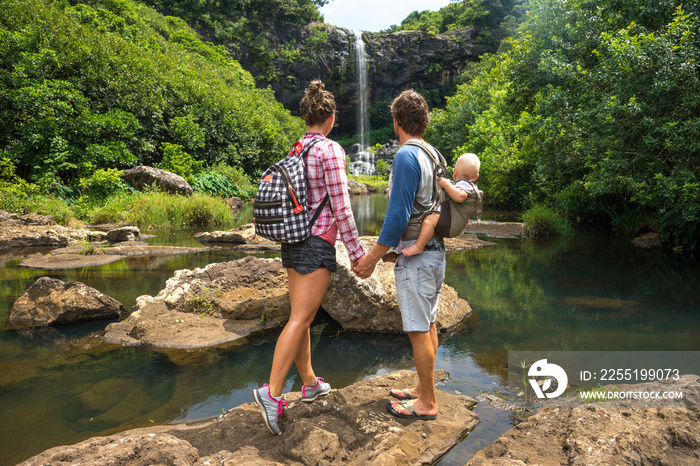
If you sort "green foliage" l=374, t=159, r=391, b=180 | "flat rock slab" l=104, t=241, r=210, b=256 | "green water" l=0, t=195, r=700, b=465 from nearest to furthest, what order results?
"green water" l=0, t=195, r=700, b=465, "flat rock slab" l=104, t=241, r=210, b=256, "green foliage" l=374, t=159, r=391, b=180

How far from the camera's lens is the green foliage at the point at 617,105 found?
306 inches

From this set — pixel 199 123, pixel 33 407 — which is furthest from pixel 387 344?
pixel 199 123

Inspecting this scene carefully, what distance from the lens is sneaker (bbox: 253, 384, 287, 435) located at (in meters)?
2.59

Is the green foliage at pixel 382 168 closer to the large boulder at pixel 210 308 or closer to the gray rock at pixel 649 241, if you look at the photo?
the gray rock at pixel 649 241

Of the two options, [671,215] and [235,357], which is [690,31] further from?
[235,357]

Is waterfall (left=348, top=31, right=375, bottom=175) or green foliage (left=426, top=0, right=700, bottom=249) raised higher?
waterfall (left=348, top=31, right=375, bottom=175)

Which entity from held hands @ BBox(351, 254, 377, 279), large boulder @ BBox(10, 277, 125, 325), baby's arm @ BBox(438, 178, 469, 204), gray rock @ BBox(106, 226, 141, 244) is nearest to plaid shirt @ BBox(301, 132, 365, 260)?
held hands @ BBox(351, 254, 377, 279)

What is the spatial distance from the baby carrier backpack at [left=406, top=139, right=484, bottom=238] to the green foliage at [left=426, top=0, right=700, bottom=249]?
274 inches

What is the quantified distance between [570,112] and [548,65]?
5.53 ft

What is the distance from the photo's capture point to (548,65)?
1154cm

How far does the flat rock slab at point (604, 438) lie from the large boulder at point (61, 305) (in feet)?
16.0

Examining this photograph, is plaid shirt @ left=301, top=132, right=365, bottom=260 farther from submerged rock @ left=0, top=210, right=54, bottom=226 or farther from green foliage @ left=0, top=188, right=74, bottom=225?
green foliage @ left=0, top=188, right=74, bottom=225

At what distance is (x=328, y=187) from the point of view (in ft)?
9.27

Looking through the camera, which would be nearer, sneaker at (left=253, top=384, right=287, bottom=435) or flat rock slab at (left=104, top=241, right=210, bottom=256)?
sneaker at (left=253, top=384, right=287, bottom=435)
